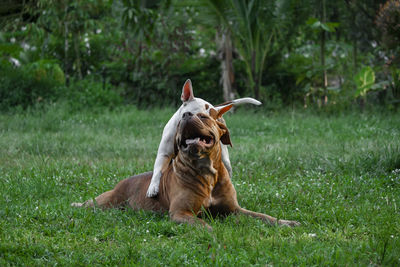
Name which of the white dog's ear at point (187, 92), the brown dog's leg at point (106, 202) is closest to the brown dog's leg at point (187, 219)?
the brown dog's leg at point (106, 202)

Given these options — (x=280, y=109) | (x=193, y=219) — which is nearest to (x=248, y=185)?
(x=193, y=219)

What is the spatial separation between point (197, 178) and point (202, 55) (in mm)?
13193

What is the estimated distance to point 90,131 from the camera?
10516 millimetres

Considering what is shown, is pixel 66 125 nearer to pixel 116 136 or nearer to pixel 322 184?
pixel 116 136

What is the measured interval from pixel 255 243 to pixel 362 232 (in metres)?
0.96

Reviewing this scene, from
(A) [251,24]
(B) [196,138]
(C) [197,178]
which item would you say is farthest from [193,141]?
(A) [251,24]

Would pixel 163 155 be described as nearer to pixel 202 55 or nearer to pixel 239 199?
pixel 239 199

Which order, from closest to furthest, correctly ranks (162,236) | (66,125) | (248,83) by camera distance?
(162,236) < (66,125) < (248,83)

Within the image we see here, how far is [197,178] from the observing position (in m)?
4.21

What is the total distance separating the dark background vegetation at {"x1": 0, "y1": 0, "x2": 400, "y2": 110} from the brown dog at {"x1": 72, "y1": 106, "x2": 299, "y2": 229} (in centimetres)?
849

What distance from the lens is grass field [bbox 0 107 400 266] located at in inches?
131

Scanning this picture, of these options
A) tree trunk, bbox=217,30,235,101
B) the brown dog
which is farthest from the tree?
the brown dog

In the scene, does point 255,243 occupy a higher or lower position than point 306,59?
lower

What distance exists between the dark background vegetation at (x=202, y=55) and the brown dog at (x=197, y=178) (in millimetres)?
8486
